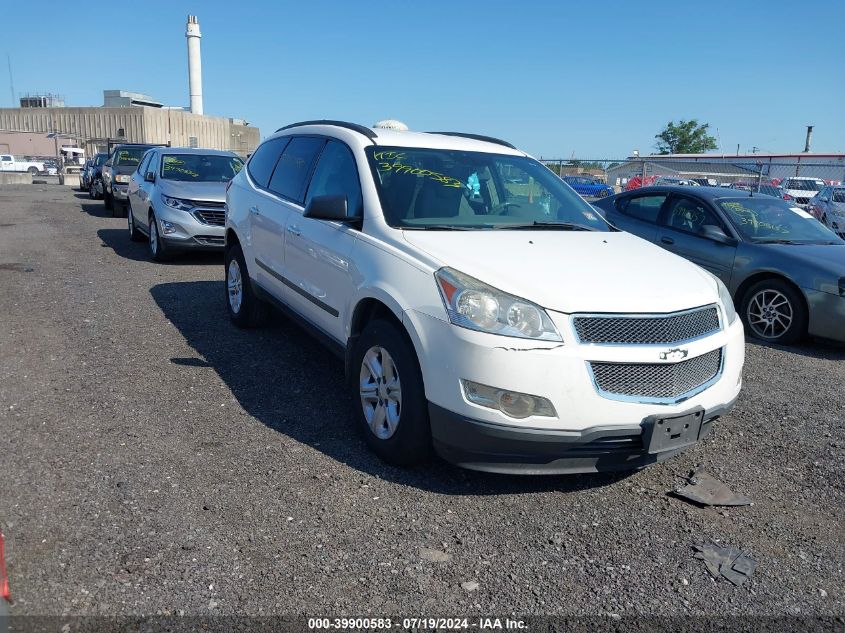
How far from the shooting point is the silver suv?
33.9 feet

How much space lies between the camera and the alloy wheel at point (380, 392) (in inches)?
154

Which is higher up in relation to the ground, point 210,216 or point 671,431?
point 210,216

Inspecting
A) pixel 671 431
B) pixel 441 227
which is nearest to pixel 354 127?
pixel 441 227

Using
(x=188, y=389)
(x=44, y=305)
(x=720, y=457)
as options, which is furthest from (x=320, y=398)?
(x=44, y=305)

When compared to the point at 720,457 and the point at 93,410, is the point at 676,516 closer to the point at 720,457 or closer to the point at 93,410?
the point at 720,457

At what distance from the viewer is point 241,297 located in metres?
6.75

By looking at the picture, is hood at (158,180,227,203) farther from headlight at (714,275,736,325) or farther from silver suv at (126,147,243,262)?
headlight at (714,275,736,325)

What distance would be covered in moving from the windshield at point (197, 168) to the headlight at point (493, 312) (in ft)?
28.0

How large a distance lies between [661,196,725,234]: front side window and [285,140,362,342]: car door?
16.1 feet

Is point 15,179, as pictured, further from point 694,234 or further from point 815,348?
point 815,348

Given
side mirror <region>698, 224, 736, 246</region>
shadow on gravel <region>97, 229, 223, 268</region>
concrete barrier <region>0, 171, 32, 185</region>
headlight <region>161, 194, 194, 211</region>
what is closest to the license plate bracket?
side mirror <region>698, 224, 736, 246</region>

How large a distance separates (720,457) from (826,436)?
97cm

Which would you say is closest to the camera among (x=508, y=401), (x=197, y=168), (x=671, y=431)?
(x=508, y=401)

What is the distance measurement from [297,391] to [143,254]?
754 centimetres
